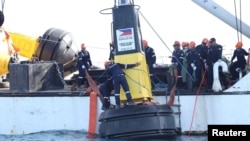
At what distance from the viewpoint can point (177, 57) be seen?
12.6 metres

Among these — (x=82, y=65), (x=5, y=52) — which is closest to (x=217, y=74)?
(x=82, y=65)

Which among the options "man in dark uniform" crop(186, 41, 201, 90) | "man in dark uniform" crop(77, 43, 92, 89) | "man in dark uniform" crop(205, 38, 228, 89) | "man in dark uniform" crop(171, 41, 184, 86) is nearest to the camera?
"man in dark uniform" crop(205, 38, 228, 89)

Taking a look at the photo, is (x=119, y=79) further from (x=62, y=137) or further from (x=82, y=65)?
(x=82, y=65)

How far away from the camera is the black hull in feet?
34.5

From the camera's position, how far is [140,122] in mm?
10523

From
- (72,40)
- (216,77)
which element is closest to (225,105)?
(216,77)

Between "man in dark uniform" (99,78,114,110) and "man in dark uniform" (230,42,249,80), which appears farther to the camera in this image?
"man in dark uniform" (230,42,249,80)

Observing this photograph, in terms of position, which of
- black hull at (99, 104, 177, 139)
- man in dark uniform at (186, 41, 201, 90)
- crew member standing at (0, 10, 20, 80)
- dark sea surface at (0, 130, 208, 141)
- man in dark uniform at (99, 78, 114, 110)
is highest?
crew member standing at (0, 10, 20, 80)

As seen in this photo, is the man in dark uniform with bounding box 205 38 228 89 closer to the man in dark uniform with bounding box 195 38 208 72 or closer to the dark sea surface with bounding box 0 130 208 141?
the man in dark uniform with bounding box 195 38 208 72

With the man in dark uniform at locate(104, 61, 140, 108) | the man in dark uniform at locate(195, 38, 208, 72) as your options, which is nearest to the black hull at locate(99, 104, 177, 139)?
the man in dark uniform at locate(104, 61, 140, 108)

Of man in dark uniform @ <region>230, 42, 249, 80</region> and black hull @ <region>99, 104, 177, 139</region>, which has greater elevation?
man in dark uniform @ <region>230, 42, 249, 80</region>

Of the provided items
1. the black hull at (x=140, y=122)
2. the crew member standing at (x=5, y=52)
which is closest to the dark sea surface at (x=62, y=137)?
the black hull at (x=140, y=122)

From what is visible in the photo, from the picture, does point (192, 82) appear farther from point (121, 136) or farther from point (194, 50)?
point (121, 136)

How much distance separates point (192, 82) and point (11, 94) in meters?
4.36
